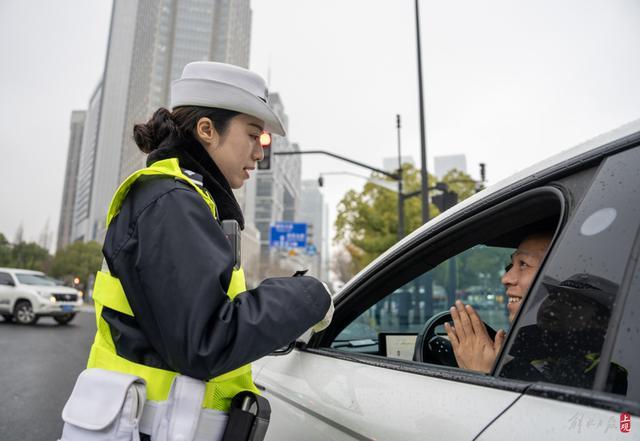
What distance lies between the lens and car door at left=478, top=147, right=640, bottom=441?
29.1 inches

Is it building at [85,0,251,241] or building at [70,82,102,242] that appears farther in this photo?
building at [70,82,102,242]

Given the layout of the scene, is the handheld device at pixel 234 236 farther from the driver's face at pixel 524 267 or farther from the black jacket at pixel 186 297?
the driver's face at pixel 524 267

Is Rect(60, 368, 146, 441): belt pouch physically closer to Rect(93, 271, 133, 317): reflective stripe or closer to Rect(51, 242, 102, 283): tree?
Rect(93, 271, 133, 317): reflective stripe

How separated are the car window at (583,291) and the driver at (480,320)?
0.50m

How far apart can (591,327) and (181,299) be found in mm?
861

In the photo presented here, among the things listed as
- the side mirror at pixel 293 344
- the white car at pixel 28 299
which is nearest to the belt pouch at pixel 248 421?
the side mirror at pixel 293 344

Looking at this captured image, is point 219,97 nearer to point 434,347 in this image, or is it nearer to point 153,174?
point 153,174

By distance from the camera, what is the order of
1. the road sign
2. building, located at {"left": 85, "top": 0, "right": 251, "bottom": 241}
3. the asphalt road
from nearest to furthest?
the asphalt road < the road sign < building, located at {"left": 85, "top": 0, "right": 251, "bottom": 241}

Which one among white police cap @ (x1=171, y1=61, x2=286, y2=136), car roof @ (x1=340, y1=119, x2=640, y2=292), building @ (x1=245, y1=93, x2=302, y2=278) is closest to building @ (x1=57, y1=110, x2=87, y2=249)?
building @ (x1=245, y1=93, x2=302, y2=278)

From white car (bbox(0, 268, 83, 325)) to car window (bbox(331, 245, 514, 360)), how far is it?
551 inches

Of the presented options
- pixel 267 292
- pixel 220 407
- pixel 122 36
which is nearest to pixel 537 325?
pixel 267 292

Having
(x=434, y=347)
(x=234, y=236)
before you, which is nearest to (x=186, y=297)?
(x=234, y=236)

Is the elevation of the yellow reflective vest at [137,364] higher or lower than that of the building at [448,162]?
lower

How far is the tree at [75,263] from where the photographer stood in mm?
52688
